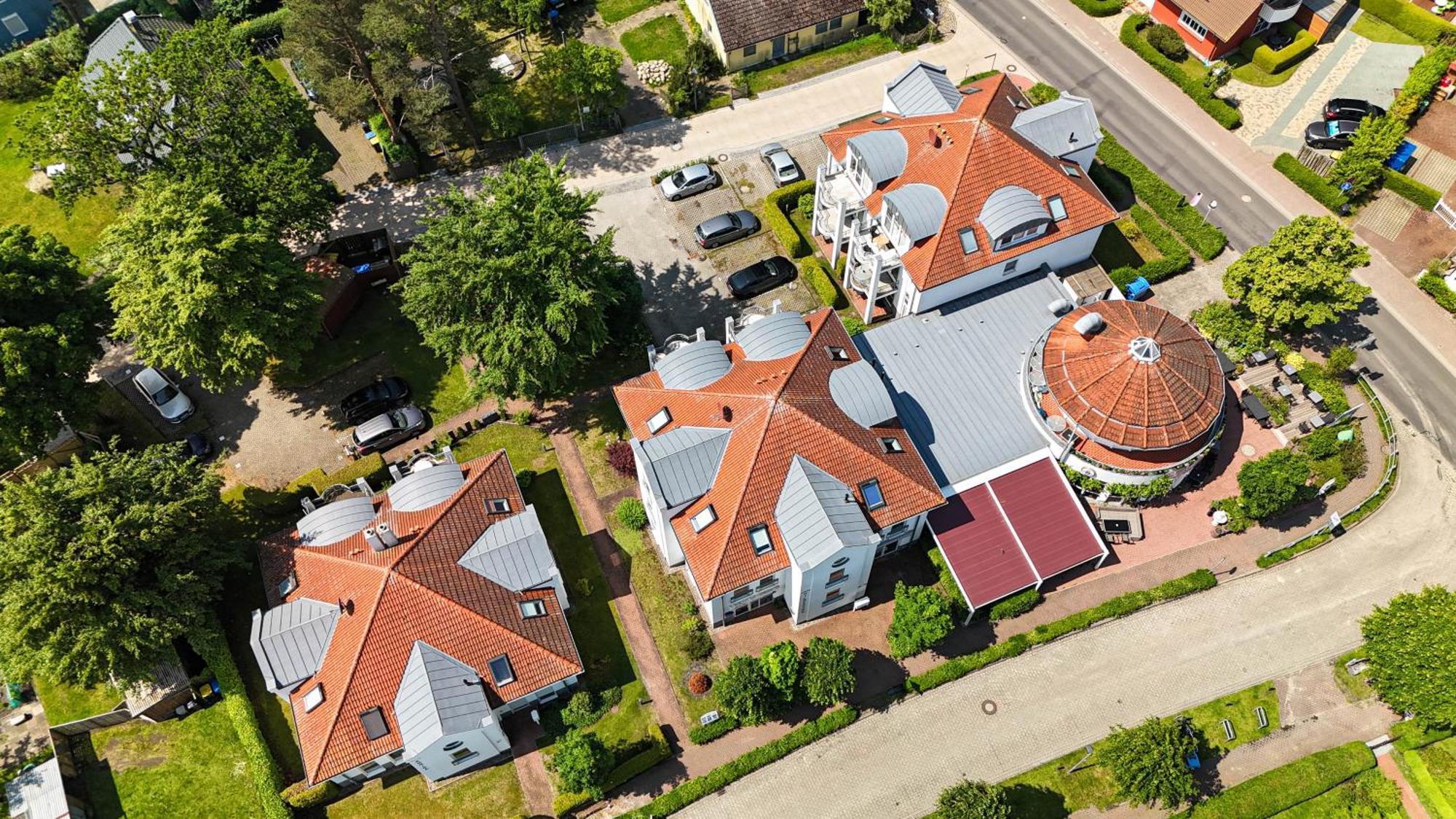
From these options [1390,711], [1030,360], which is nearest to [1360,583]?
[1390,711]

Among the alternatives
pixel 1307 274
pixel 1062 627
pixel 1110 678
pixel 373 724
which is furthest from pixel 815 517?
pixel 1307 274

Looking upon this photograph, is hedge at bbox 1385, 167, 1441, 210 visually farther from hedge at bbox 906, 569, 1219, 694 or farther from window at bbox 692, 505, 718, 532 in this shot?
window at bbox 692, 505, 718, 532

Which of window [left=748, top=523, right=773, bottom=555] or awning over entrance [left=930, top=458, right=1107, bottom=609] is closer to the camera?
window [left=748, top=523, right=773, bottom=555]

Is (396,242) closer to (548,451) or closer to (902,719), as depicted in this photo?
(548,451)

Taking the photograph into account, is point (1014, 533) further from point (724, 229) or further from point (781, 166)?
point (781, 166)

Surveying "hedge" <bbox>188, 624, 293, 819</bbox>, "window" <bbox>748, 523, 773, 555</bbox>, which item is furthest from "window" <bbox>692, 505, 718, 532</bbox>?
"hedge" <bbox>188, 624, 293, 819</bbox>

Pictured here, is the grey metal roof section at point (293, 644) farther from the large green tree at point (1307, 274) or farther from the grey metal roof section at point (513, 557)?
the large green tree at point (1307, 274)
